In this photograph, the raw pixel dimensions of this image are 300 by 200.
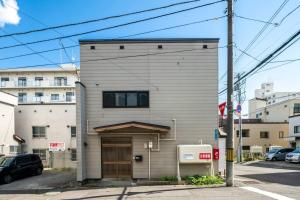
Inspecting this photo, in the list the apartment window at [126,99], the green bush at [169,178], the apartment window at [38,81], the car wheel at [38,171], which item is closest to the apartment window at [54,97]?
the apartment window at [38,81]

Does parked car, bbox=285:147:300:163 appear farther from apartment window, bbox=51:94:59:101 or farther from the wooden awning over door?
apartment window, bbox=51:94:59:101

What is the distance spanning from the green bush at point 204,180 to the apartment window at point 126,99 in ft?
14.0

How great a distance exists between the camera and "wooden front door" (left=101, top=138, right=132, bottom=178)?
661 inches

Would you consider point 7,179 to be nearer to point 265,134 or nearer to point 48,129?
point 48,129

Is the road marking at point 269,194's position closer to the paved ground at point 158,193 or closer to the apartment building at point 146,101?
the paved ground at point 158,193

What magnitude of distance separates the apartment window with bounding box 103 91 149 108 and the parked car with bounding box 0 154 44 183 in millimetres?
7548

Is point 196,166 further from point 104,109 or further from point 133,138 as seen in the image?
point 104,109

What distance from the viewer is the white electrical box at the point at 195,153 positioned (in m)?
16.1

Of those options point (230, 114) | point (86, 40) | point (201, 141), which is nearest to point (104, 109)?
point (86, 40)

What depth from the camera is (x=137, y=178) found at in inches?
656

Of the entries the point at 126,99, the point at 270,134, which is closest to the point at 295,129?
the point at 270,134

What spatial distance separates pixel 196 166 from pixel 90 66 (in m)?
7.51

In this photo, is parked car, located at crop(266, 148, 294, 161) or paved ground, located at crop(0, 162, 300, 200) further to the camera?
parked car, located at crop(266, 148, 294, 161)

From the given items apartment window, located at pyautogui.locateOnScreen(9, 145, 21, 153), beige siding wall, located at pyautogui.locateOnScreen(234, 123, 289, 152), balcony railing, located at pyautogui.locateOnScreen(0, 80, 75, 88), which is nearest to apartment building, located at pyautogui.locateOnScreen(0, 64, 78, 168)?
apartment window, located at pyautogui.locateOnScreen(9, 145, 21, 153)
